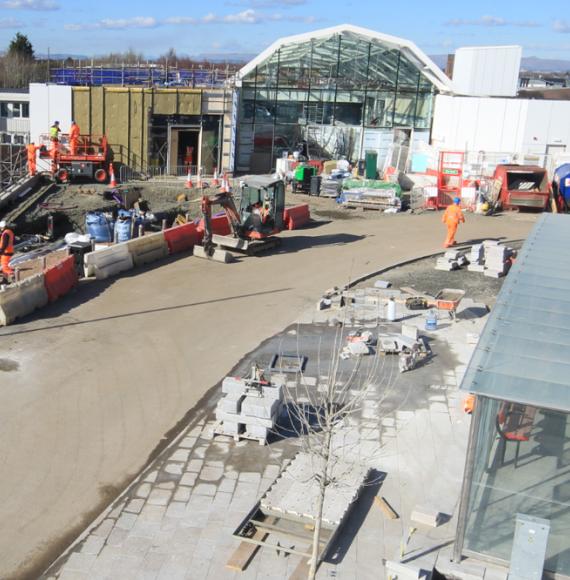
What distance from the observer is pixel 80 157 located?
32625 millimetres

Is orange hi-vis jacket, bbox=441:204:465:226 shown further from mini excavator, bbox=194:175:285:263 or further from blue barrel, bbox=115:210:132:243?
blue barrel, bbox=115:210:132:243

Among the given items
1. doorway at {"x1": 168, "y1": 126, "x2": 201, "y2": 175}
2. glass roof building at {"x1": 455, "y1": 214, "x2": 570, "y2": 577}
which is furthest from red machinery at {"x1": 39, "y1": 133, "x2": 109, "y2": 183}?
glass roof building at {"x1": 455, "y1": 214, "x2": 570, "y2": 577}

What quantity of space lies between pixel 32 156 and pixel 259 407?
23.1 m

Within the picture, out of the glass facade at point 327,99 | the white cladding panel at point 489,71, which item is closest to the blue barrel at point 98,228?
the glass facade at point 327,99

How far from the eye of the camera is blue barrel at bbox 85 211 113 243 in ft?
81.7

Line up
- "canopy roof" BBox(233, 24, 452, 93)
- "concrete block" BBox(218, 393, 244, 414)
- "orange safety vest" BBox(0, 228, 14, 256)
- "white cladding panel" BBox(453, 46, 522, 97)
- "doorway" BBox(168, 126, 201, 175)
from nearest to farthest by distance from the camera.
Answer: "concrete block" BBox(218, 393, 244, 414) → "orange safety vest" BBox(0, 228, 14, 256) → "doorway" BBox(168, 126, 201, 175) → "canopy roof" BBox(233, 24, 452, 93) → "white cladding panel" BBox(453, 46, 522, 97)

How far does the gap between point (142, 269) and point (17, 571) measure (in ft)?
43.9

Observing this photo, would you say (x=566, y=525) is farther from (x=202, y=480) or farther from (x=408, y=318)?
(x=408, y=318)

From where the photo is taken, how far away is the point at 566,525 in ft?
29.0

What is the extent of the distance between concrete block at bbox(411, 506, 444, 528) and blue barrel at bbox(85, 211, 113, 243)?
16.8m

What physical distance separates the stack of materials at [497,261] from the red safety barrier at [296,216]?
7499mm

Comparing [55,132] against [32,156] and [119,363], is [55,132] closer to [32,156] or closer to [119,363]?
[32,156]

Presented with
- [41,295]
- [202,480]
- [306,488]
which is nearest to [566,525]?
[306,488]

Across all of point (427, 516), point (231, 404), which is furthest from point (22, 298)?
point (427, 516)
